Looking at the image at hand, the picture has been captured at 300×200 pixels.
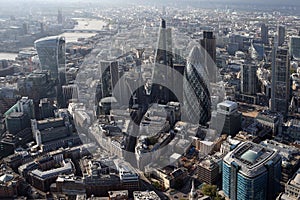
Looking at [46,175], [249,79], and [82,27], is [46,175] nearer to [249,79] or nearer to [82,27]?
[249,79]

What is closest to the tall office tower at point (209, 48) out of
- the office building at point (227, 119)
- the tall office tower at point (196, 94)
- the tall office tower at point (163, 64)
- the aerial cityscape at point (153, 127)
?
the aerial cityscape at point (153, 127)

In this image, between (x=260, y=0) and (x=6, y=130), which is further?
(x=260, y=0)

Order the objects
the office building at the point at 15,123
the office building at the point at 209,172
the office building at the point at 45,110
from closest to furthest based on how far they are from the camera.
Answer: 1. the office building at the point at 209,172
2. the office building at the point at 15,123
3. the office building at the point at 45,110

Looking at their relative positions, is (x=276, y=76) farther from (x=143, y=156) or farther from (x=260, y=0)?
(x=260, y=0)

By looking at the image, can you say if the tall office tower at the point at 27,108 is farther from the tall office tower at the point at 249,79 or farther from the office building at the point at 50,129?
the tall office tower at the point at 249,79

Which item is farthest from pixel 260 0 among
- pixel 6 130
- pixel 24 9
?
pixel 6 130

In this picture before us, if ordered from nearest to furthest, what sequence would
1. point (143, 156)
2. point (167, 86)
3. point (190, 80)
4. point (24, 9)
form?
point (143, 156)
point (190, 80)
point (167, 86)
point (24, 9)

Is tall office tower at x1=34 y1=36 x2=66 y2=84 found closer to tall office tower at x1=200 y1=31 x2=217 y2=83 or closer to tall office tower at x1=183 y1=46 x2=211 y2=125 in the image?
tall office tower at x1=200 y1=31 x2=217 y2=83
